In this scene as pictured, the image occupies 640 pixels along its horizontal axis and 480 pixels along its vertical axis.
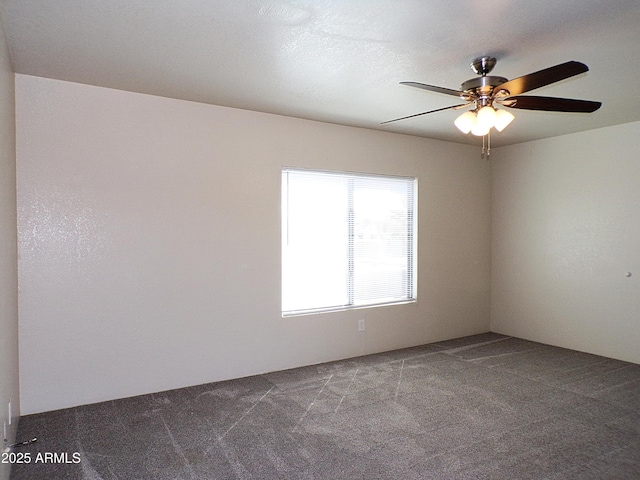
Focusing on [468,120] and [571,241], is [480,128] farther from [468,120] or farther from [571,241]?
[571,241]

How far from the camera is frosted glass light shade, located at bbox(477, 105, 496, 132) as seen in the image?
266 centimetres

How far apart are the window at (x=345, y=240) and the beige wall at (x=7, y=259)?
88.2 inches

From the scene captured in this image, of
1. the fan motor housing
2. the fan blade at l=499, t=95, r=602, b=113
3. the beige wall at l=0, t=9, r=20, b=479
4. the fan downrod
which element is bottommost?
the beige wall at l=0, t=9, r=20, b=479

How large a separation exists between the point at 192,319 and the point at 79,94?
2.04 meters

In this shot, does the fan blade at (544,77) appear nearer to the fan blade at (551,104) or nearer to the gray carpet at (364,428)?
the fan blade at (551,104)

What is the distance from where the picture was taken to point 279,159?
4293 millimetres

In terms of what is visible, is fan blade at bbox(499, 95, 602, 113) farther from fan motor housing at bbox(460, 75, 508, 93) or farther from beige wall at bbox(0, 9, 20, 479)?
beige wall at bbox(0, 9, 20, 479)

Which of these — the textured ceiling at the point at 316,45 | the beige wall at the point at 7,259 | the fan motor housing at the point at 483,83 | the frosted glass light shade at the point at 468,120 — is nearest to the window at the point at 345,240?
the textured ceiling at the point at 316,45

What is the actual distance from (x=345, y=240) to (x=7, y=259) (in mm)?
3094

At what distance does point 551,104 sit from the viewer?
107 inches

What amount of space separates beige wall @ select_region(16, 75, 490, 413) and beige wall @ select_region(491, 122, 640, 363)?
209cm

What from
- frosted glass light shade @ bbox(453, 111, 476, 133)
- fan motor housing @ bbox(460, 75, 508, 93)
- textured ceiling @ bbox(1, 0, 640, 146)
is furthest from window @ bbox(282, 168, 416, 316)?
fan motor housing @ bbox(460, 75, 508, 93)

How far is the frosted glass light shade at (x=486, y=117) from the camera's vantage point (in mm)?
2664

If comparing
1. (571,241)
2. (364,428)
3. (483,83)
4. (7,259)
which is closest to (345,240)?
(364,428)
